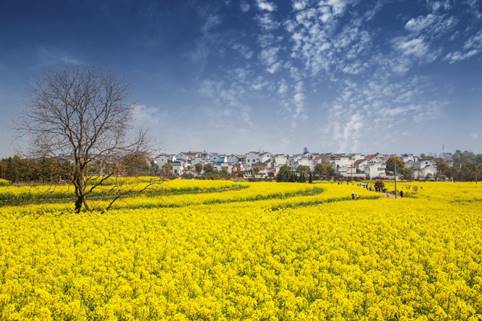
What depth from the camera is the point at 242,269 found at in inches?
442

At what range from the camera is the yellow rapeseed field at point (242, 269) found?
8109 mm

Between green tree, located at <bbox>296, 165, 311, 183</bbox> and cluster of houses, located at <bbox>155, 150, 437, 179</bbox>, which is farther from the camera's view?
cluster of houses, located at <bbox>155, 150, 437, 179</bbox>

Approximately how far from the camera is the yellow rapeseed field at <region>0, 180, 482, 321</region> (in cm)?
811

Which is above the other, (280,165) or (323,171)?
(280,165)

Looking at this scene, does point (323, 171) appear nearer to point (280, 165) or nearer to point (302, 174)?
point (302, 174)

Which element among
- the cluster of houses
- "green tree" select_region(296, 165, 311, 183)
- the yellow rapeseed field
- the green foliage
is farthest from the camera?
the cluster of houses

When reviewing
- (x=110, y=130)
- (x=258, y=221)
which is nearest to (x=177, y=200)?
(x=110, y=130)

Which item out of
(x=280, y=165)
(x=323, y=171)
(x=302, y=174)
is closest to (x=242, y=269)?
(x=302, y=174)

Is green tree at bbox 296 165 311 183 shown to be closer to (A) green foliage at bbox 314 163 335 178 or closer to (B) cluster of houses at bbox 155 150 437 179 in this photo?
(A) green foliage at bbox 314 163 335 178

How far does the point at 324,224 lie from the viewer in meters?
17.8

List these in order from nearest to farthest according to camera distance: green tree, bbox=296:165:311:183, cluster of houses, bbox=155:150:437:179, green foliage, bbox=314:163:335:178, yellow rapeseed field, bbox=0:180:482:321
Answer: yellow rapeseed field, bbox=0:180:482:321 < green tree, bbox=296:165:311:183 < green foliage, bbox=314:163:335:178 < cluster of houses, bbox=155:150:437:179

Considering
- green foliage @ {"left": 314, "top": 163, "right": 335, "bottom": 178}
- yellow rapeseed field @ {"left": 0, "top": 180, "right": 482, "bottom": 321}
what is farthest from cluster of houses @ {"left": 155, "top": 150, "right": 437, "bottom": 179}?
yellow rapeseed field @ {"left": 0, "top": 180, "right": 482, "bottom": 321}

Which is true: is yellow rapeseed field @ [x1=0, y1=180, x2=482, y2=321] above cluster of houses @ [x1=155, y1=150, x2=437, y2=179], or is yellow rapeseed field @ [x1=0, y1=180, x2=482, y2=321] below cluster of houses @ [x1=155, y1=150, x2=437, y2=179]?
below

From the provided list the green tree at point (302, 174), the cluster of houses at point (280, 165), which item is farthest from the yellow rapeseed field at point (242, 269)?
the cluster of houses at point (280, 165)
